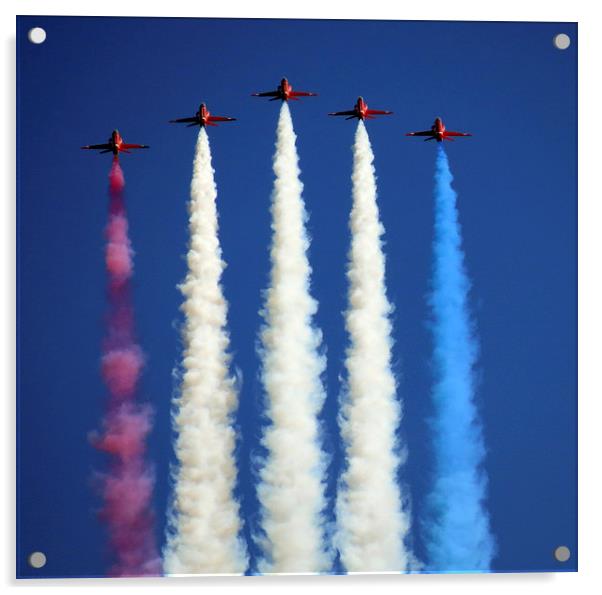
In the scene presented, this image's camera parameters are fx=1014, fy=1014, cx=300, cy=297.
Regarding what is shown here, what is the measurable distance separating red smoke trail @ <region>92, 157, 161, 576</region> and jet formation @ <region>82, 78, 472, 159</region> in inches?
14.3

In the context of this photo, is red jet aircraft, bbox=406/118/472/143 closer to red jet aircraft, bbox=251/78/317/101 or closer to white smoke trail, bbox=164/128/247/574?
red jet aircraft, bbox=251/78/317/101

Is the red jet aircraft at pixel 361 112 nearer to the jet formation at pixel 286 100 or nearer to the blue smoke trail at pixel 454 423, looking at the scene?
the jet formation at pixel 286 100

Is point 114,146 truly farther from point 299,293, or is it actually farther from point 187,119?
point 299,293

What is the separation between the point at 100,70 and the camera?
14.8 feet

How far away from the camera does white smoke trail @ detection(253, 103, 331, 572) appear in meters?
4.45

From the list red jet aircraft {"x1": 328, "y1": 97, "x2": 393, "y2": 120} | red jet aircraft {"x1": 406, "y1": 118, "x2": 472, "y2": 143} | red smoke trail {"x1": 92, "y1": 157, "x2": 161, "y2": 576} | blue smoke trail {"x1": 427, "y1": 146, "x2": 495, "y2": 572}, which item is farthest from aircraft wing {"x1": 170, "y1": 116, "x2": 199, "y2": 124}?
blue smoke trail {"x1": 427, "y1": 146, "x2": 495, "y2": 572}

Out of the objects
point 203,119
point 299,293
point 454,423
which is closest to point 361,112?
point 203,119

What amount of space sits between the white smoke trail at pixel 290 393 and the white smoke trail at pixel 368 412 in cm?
13

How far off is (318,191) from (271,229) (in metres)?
0.27

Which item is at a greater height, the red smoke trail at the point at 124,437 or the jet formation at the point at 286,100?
the jet formation at the point at 286,100

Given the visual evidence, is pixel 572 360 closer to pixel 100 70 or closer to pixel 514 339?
pixel 514 339
